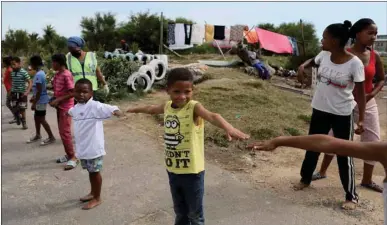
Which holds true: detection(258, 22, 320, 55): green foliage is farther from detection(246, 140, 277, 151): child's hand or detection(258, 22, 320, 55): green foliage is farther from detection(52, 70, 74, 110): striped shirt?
detection(246, 140, 277, 151): child's hand

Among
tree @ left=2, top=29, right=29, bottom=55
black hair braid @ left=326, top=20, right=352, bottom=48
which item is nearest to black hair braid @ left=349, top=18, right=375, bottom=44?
black hair braid @ left=326, top=20, right=352, bottom=48

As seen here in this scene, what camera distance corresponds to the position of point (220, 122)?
2.33 m

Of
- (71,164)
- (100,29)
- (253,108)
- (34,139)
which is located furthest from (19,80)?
(100,29)

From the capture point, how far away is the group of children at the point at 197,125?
7.13 ft

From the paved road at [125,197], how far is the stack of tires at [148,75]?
4.93 metres

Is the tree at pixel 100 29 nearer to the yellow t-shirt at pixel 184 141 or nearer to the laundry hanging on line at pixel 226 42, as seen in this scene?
the laundry hanging on line at pixel 226 42

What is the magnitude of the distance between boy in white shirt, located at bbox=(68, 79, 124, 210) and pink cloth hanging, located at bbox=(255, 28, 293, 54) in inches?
509

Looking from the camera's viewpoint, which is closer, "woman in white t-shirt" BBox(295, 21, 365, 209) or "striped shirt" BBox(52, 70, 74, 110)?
"woman in white t-shirt" BBox(295, 21, 365, 209)

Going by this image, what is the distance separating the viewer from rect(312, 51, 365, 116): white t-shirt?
3369 mm

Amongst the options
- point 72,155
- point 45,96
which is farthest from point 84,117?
point 45,96

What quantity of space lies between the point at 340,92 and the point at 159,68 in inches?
323

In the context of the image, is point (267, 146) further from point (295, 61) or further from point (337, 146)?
point (295, 61)

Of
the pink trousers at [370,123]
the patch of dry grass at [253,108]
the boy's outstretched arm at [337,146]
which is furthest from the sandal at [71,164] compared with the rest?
the pink trousers at [370,123]

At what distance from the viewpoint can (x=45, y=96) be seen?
18.2 feet
